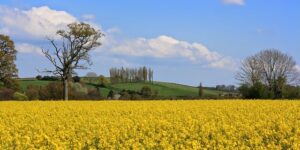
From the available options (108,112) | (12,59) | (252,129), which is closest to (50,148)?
(252,129)

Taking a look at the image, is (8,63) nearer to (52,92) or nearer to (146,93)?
(52,92)

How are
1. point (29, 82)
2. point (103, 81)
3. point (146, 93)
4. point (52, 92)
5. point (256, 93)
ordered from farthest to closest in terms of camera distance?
point (103, 81)
point (29, 82)
point (146, 93)
point (52, 92)
point (256, 93)

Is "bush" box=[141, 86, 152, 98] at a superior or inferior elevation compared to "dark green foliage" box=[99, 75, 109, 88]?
inferior

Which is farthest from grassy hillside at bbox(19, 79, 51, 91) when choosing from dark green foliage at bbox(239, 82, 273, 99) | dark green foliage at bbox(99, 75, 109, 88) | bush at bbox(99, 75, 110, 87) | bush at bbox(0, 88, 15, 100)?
dark green foliage at bbox(239, 82, 273, 99)

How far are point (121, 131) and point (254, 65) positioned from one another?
55.6 metres

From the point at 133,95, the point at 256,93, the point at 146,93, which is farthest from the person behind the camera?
the point at 146,93

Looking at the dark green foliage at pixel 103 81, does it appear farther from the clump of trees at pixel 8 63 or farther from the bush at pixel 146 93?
the clump of trees at pixel 8 63

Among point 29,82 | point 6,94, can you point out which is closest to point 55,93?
point 6,94

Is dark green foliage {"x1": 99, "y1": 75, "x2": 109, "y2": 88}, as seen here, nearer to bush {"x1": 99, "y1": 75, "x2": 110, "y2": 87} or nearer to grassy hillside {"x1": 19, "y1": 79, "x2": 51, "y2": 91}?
bush {"x1": 99, "y1": 75, "x2": 110, "y2": 87}

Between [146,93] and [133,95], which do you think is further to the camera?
[146,93]

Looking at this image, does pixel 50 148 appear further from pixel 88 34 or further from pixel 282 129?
pixel 88 34

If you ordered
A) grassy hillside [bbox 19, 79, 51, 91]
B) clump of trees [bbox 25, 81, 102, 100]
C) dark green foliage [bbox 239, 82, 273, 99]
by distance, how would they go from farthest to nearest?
1. grassy hillside [bbox 19, 79, 51, 91]
2. clump of trees [bbox 25, 81, 102, 100]
3. dark green foliage [bbox 239, 82, 273, 99]

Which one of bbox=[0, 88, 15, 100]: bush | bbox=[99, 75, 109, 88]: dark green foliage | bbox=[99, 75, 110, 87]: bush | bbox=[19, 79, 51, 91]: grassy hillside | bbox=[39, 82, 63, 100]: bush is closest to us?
bbox=[0, 88, 15, 100]: bush

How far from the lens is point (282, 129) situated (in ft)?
44.1
